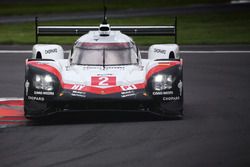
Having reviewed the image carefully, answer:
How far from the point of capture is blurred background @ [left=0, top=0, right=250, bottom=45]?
25.7 metres

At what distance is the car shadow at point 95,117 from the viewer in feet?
41.1

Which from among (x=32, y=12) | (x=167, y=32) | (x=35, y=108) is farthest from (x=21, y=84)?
(x=32, y=12)

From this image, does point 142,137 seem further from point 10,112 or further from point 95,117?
point 10,112

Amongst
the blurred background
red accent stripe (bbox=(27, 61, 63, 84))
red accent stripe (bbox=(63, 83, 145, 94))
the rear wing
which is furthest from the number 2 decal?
the blurred background

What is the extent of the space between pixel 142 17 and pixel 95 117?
20.2 metres

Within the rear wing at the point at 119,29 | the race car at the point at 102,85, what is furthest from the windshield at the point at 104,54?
the rear wing at the point at 119,29

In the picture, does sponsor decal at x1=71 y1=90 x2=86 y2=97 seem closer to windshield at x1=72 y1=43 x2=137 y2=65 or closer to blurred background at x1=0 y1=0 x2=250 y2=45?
windshield at x1=72 y1=43 x2=137 y2=65

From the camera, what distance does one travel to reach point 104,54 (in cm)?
1362

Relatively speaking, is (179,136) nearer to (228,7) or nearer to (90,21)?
(90,21)

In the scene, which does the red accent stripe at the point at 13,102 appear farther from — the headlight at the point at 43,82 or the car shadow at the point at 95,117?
the headlight at the point at 43,82

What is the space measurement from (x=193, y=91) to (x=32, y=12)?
2258 cm

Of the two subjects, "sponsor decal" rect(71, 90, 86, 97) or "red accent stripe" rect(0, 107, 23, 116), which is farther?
"red accent stripe" rect(0, 107, 23, 116)

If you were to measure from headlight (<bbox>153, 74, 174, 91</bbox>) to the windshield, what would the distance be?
1062 mm

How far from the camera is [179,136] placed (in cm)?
1130
